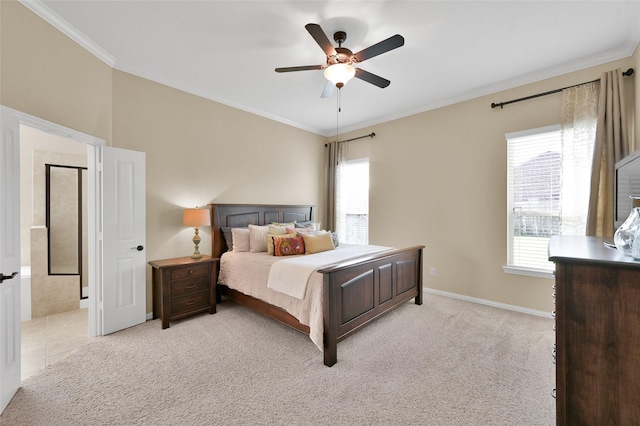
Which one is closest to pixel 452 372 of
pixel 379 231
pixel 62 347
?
pixel 379 231

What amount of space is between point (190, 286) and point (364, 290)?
6.98 feet

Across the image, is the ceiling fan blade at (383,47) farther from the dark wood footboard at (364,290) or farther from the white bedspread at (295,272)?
the white bedspread at (295,272)

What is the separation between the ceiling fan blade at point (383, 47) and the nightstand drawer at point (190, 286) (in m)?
3.09

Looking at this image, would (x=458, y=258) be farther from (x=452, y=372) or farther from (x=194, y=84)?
(x=194, y=84)

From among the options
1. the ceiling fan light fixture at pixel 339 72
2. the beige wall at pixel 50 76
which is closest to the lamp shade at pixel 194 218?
the beige wall at pixel 50 76

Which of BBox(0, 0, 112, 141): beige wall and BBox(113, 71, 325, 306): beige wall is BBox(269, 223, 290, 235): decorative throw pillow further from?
BBox(0, 0, 112, 141): beige wall

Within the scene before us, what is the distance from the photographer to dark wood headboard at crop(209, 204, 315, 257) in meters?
3.98

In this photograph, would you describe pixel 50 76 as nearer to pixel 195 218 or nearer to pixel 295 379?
pixel 195 218

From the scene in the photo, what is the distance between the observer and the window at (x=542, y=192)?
309 centimetres

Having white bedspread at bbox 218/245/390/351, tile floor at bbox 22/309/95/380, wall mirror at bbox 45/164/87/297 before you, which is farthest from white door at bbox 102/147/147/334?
wall mirror at bbox 45/164/87/297

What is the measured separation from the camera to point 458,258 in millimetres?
4094

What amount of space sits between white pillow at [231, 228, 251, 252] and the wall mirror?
214 centimetres

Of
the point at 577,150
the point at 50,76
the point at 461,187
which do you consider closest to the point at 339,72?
the point at 50,76

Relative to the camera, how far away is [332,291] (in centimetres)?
243
